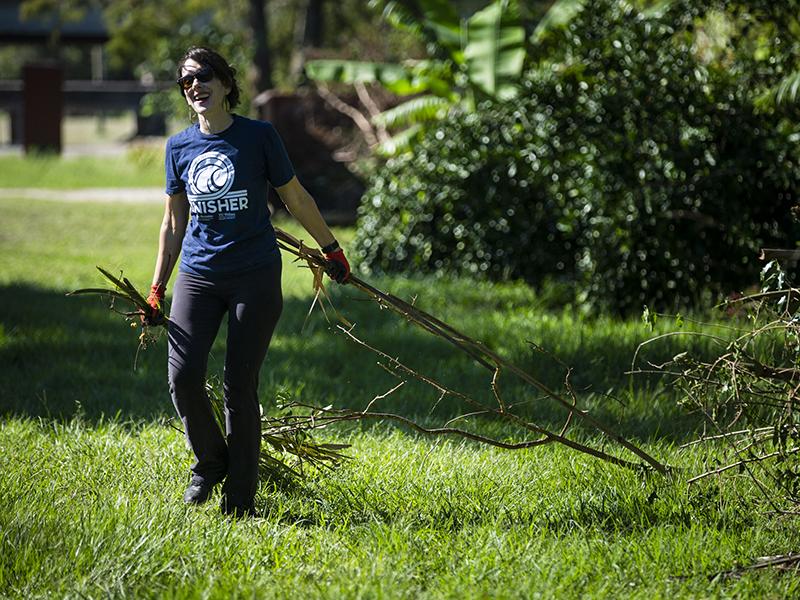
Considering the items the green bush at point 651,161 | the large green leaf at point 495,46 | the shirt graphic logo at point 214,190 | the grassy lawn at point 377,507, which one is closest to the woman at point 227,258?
the shirt graphic logo at point 214,190

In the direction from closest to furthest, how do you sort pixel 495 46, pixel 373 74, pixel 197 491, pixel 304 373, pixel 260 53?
pixel 197 491, pixel 304 373, pixel 495 46, pixel 373 74, pixel 260 53

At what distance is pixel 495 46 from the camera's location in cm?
1191

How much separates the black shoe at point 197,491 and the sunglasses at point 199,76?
5.16ft

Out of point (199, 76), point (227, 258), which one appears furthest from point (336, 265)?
point (199, 76)

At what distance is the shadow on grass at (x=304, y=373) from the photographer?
6.50m

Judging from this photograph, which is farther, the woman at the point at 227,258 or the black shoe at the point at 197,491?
the black shoe at the point at 197,491

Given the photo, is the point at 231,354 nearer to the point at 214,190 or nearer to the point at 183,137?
the point at 214,190

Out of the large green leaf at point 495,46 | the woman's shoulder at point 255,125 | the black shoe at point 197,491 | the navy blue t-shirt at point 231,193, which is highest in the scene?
the large green leaf at point 495,46

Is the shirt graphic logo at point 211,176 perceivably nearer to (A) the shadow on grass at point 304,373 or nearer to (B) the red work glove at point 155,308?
(B) the red work glove at point 155,308

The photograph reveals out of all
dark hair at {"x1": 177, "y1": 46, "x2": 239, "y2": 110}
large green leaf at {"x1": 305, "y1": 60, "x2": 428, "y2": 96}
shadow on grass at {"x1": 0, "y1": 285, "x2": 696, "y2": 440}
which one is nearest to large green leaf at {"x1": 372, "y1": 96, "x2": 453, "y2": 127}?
large green leaf at {"x1": 305, "y1": 60, "x2": 428, "y2": 96}

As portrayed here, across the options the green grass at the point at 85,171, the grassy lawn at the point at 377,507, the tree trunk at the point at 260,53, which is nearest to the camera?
the grassy lawn at the point at 377,507

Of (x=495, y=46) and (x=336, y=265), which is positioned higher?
(x=495, y=46)

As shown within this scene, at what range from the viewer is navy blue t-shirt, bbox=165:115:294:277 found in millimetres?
4453

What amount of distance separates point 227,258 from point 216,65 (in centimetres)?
77
